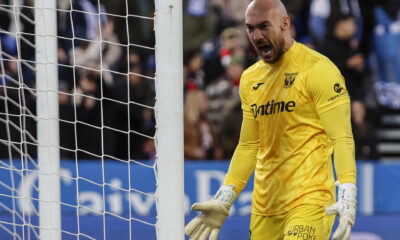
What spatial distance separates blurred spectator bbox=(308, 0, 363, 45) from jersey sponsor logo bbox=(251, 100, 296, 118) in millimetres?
4999

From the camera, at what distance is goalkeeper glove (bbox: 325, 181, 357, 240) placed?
387cm

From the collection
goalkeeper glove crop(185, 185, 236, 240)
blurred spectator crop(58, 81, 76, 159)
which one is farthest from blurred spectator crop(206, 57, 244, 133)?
goalkeeper glove crop(185, 185, 236, 240)

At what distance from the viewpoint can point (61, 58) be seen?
8969mm

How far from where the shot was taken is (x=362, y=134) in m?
8.96

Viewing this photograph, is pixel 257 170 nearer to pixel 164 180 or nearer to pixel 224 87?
pixel 164 180

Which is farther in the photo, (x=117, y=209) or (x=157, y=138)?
(x=117, y=209)

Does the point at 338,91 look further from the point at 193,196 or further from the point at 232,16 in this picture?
the point at 232,16

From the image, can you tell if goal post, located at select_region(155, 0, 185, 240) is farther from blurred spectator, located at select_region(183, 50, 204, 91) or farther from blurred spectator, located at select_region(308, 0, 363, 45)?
blurred spectator, located at select_region(308, 0, 363, 45)

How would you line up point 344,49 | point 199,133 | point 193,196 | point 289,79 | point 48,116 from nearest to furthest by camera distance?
point 289,79 < point 48,116 < point 193,196 < point 344,49 < point 199,133

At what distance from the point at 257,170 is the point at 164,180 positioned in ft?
2.94

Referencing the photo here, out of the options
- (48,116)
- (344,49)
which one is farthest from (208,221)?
(344,49)

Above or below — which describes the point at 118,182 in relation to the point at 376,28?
below

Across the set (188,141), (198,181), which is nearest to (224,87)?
(188,141)

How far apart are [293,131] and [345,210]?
739 millimetres
